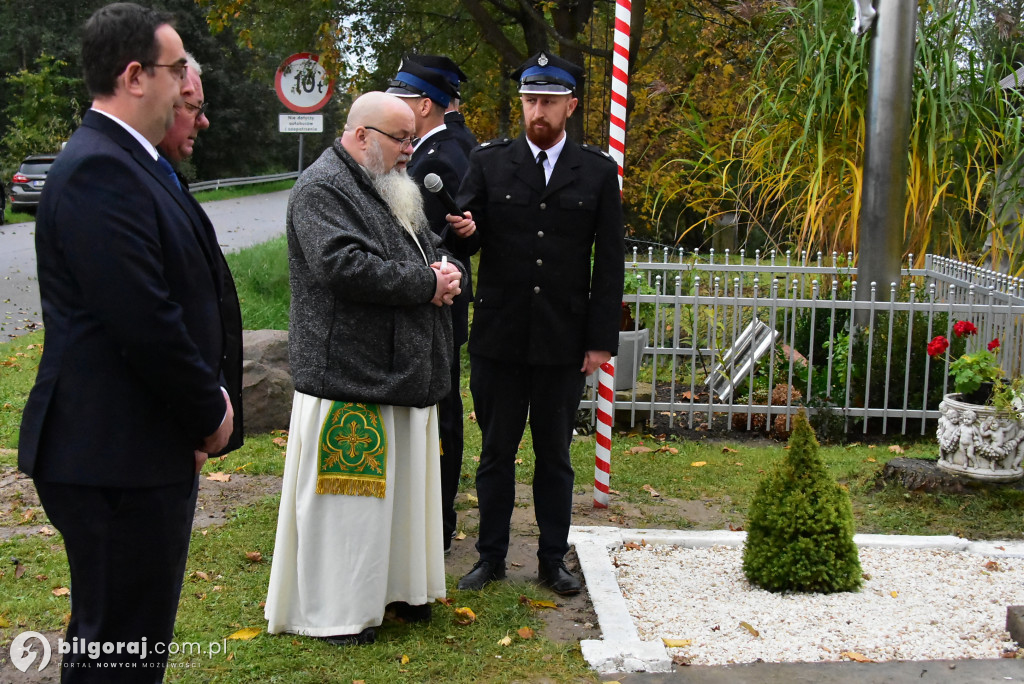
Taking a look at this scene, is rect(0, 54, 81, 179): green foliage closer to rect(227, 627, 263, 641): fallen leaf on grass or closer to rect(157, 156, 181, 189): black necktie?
rect(227, 627, 263, 641): fallen leaf on grass

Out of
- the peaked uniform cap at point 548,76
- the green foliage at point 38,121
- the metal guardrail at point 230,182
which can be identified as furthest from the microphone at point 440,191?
the metal guardrail at point 230,182

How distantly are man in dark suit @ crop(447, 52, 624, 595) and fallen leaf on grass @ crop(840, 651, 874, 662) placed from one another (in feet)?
3.88

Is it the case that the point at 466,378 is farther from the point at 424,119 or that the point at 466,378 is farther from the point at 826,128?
the point at 424,119

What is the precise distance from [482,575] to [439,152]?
6.21 feet

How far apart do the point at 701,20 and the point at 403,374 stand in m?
11.8

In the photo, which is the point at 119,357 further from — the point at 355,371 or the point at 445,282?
the point at 445,282

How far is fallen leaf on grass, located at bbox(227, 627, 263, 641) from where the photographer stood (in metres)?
3.96

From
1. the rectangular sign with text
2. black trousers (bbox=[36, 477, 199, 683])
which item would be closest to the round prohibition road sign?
the rectangular sign with text

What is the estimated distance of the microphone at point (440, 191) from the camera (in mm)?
4020

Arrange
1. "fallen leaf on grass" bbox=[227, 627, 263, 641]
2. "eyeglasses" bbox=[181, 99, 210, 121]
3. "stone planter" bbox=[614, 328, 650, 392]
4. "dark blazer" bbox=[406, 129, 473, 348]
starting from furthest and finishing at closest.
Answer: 1. "stone planter" bbox=[614, 328, 650, 392]
2. "dark blazer" bbox=[406, 129, 473, 348]
3. "fallen leaf on grass" bbox=[227, 627, 263, 641]
4. "eyeglasses" bbox=[181, 99, 210, 121]

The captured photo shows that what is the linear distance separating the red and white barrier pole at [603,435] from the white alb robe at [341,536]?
6.57 feet

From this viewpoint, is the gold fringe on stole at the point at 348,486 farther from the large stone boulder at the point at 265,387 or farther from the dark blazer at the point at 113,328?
the large stone boulder at the point at 265,387

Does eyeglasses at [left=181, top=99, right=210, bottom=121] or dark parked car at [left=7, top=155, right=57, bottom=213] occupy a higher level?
dark parked car at [left=7, top=155, right=57, bottom=213]

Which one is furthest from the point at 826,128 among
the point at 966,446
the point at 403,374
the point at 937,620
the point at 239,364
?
the point at 239,364
